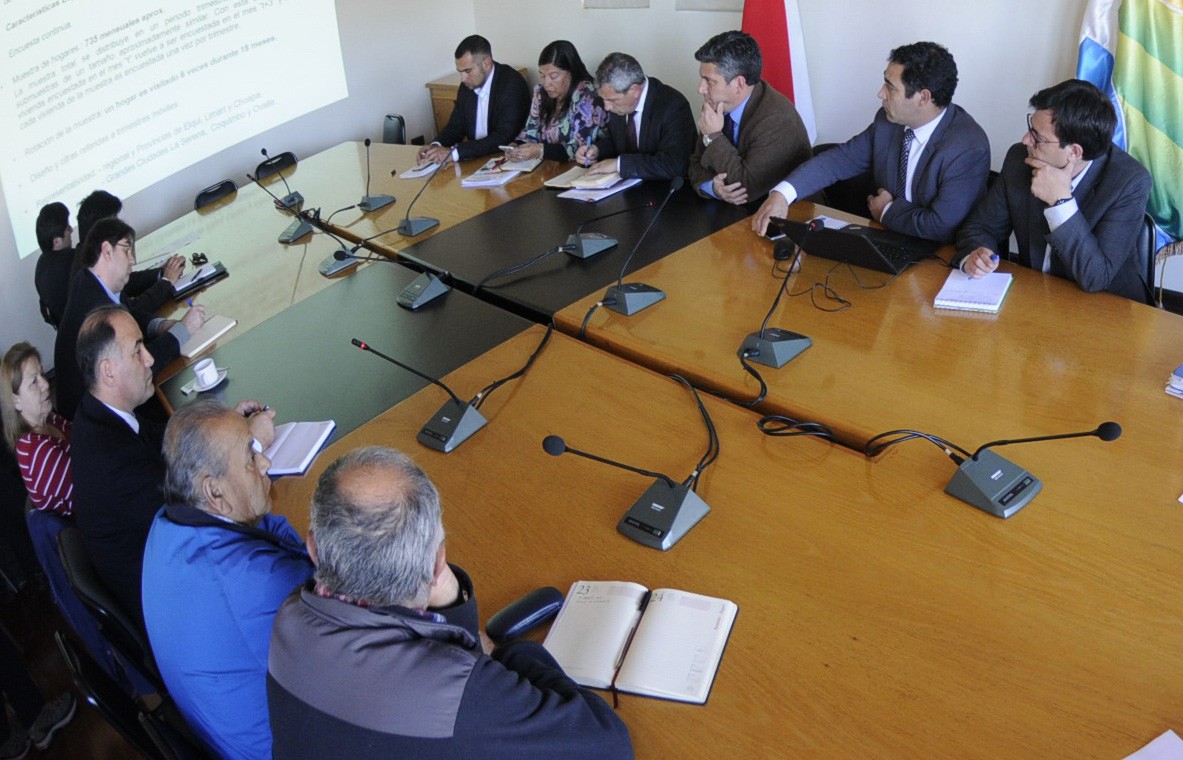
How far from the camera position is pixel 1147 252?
2.31 m

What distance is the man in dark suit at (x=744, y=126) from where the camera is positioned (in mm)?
3078

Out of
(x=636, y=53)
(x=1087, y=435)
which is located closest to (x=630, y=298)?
(x=1087, y=435)

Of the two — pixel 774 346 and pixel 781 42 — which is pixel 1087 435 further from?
pixel 781 42

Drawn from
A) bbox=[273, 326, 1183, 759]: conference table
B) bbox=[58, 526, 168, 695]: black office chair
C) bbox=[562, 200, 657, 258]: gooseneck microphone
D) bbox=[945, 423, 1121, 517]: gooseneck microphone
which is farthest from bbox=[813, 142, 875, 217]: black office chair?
bbox=[58, 526, 168, 695]: black office chair

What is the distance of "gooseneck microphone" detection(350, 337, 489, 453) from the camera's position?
1.95 m

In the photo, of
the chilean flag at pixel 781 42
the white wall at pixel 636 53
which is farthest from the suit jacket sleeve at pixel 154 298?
the chilean flag at pixel 781 42

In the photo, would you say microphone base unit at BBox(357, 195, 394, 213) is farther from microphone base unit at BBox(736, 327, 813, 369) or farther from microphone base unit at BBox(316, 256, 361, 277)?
microphone base unit at BBox(736, 327, 813, 369)

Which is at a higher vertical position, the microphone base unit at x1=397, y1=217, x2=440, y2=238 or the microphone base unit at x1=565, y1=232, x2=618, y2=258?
the microphone base unit at x1=397, y1=217, x2=440, y2=238

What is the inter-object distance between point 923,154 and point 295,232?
2358 mm

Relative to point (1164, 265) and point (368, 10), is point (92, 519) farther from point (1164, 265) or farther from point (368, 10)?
point (368, 10)

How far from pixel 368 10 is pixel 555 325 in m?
3.90

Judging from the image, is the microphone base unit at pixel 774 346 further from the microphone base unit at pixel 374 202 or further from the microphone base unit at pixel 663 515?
the microphone base unit at pixel 374 202

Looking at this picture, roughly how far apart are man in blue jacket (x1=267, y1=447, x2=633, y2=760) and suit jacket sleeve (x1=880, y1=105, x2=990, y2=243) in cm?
198

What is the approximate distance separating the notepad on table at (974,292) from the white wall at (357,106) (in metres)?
3.88
